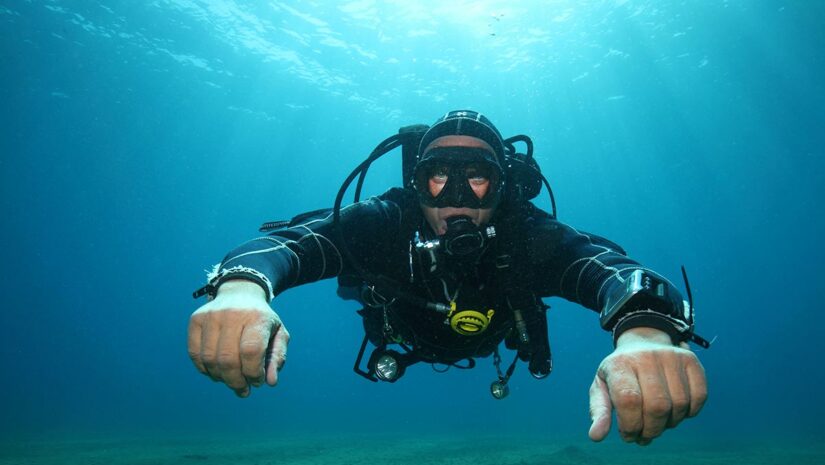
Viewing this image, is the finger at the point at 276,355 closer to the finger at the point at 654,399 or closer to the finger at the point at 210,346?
the finger at the point at 210,346

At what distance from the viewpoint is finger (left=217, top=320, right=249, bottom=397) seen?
1.60 meters

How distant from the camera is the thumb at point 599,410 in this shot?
1.42 metres

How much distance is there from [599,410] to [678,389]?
270 millimetres

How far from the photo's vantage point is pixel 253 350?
158 cm

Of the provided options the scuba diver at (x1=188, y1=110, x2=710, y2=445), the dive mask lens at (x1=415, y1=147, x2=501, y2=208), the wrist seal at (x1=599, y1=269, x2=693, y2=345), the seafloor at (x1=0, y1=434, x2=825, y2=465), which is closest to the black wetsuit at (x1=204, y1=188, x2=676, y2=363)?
the scuba diver at (x1=188, y1=110, x2=710, y2=445)

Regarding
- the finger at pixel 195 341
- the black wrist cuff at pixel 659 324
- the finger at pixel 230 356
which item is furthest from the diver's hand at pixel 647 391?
the finger at pixel 195 341

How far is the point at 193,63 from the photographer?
29.1 metres

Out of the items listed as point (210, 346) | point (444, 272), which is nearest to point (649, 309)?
point (210, 346)

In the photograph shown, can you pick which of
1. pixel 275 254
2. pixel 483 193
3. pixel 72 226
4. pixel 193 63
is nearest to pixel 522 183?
pixel 483 193

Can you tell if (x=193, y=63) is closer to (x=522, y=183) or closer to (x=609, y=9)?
(x=609, y=9)

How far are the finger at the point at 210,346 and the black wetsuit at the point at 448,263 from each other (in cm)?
102

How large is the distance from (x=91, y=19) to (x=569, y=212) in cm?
7676

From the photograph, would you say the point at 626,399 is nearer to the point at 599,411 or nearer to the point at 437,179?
the point at 599,411

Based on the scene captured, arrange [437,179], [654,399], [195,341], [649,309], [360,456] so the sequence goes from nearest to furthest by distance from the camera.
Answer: [654,399]
[195,341]
[649,309]
[437,179]
[360,456]
